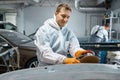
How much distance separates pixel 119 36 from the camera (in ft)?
38.8

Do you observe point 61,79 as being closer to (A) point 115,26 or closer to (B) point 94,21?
(A) point 115,26

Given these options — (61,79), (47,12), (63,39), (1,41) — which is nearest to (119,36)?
(1,41)

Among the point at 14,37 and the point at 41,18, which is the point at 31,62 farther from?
the point at 41,18

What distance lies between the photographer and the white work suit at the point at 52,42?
280cm

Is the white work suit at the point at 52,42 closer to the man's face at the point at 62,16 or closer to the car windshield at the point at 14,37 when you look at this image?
the man's face at the point at 62,16

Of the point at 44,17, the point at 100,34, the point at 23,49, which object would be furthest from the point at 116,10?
the point at 44,17

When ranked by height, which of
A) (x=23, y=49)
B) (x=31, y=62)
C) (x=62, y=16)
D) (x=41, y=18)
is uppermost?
(x=41, y=18)

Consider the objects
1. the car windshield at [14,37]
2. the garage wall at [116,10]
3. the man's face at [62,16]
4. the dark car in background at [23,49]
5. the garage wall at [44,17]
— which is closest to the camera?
the man's face at [62,16]

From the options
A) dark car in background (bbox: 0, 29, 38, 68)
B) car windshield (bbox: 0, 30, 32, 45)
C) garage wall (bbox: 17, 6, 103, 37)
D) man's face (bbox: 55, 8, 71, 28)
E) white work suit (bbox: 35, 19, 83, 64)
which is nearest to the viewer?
white work suit (bbox: 35, 19, 83, 64)

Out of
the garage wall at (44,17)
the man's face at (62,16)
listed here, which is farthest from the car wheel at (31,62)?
the garage wall at (44,17)

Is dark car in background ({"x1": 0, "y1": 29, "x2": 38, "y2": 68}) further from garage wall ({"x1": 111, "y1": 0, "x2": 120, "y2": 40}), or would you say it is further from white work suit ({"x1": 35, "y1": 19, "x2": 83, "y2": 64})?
garage wall ({"x1": 111, "y1": 0, "x2": 120, "y2": 40})

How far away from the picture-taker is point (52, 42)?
2.98 meters

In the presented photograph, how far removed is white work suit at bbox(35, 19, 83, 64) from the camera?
2797mm

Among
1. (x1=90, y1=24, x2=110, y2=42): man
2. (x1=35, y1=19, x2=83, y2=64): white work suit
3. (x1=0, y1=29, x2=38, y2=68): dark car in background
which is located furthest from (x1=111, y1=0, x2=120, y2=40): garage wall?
(x1=35, y1=19, x2=83, y2=64): white work suit
